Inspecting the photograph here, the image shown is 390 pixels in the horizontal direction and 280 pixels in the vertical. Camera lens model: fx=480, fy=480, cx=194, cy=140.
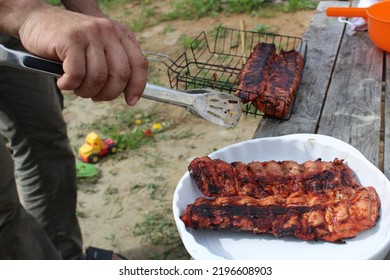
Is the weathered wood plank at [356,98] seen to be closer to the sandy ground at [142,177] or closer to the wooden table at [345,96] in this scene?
the wooden table at [345,96]

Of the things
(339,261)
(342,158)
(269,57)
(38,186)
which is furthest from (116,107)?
(339,261)

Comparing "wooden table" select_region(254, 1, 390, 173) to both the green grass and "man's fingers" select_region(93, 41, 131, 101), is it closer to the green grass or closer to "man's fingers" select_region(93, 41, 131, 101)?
"man's fingers" select_region(93, 41, 131, 101)

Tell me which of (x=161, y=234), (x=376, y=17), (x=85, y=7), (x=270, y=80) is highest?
(x=85, y=7)

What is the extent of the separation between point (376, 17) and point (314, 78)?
0.55 meters

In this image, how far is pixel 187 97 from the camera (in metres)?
1.93

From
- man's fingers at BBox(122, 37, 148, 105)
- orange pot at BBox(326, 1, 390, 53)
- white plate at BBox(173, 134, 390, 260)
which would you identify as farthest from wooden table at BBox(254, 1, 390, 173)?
man's fingers at BBox(122, 37, 148, 105)

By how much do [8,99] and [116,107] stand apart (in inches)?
87.9

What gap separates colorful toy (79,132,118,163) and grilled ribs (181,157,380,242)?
249 cm

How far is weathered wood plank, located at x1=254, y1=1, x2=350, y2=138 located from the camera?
2373mm

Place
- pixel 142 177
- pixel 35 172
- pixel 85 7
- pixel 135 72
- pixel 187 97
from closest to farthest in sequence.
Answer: pixel 135 72, pixel 187 97, pixel 85 7, pixel 35 172, pixel 142 177

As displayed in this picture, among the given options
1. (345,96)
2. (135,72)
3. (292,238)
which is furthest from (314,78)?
(135,72)

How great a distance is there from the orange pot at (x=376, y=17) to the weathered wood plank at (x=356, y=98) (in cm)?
10

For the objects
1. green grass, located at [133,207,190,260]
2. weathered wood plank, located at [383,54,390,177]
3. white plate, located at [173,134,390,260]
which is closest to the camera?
white plate, located at [173,134,390,260]

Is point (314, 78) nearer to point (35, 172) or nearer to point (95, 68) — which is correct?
point (95, 68)
